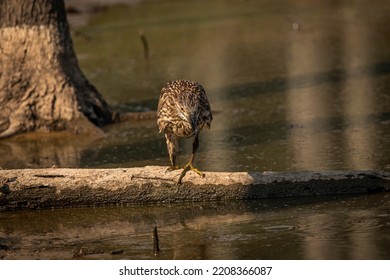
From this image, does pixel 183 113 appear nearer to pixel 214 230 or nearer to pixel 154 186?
pixel 154 186

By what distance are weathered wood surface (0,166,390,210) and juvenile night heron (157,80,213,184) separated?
16 centimetres

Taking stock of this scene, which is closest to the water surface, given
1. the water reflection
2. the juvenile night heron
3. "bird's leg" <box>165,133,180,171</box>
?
"bird's leg" <box>165,133,180,171</box>

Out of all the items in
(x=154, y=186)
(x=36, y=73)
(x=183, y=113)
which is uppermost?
(x=36, y=73)

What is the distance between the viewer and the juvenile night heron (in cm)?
938

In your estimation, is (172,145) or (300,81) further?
(300,81)

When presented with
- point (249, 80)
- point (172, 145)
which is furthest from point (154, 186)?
point (249, 80)

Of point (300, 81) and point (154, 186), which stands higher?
point (300, 81)

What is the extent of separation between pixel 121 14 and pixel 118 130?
39.3ft

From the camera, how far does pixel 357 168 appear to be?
404 inches

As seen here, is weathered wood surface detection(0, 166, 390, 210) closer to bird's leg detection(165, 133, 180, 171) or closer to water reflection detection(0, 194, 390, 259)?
water reflection detection(0, 194, 390, 259)

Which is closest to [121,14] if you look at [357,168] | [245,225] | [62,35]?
[62,35]

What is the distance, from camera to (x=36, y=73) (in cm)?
1315

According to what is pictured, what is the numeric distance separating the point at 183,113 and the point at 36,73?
165 inches

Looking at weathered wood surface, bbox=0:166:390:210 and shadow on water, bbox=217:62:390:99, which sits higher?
shadow on water, bbox=217:62:390:99
